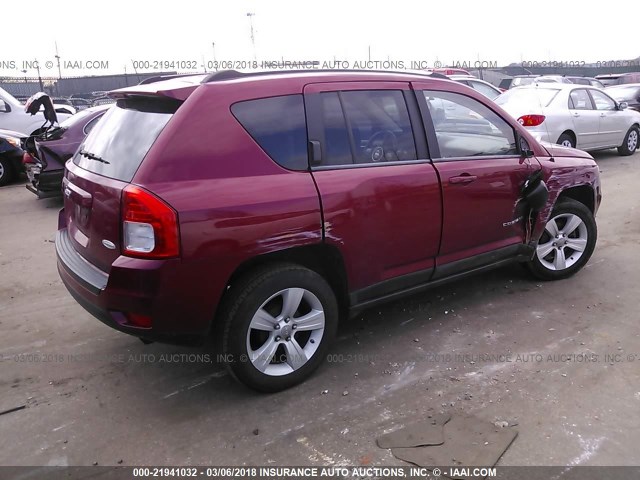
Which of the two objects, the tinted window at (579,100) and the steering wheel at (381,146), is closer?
the steering wheel at (381,146)

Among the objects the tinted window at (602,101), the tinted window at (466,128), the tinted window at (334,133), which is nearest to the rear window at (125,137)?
the tinted window at (334,133)

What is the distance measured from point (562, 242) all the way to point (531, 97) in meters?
6.64

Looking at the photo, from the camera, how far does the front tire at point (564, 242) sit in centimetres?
467

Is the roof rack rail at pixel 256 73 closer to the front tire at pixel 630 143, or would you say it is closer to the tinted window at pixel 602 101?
the tinted window at pixel 602 101

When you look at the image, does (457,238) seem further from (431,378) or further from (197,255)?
(197,255)

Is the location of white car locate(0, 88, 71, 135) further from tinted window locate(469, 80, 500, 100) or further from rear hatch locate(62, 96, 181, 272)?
rear hatch locate(62, 96, 181, 272)

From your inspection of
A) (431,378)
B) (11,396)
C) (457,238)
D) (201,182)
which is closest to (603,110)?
(457,238)

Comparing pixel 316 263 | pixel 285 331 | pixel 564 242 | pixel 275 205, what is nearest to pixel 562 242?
pixel 564 242

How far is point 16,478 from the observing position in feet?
8.58

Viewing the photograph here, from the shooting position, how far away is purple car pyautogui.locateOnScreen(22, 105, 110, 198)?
804 cm

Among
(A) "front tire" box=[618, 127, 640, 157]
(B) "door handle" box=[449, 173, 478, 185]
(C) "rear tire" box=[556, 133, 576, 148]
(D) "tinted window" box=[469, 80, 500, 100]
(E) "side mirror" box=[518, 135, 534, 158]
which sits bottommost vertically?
(A) "front tire" box=[618, 127, 640, 157]

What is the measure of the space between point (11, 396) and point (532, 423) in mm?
3030

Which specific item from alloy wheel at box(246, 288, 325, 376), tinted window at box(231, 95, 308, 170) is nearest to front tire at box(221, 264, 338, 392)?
alloy wheel at box(246, 288, 325, 376)

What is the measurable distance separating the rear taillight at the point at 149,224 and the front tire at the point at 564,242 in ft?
10.6
